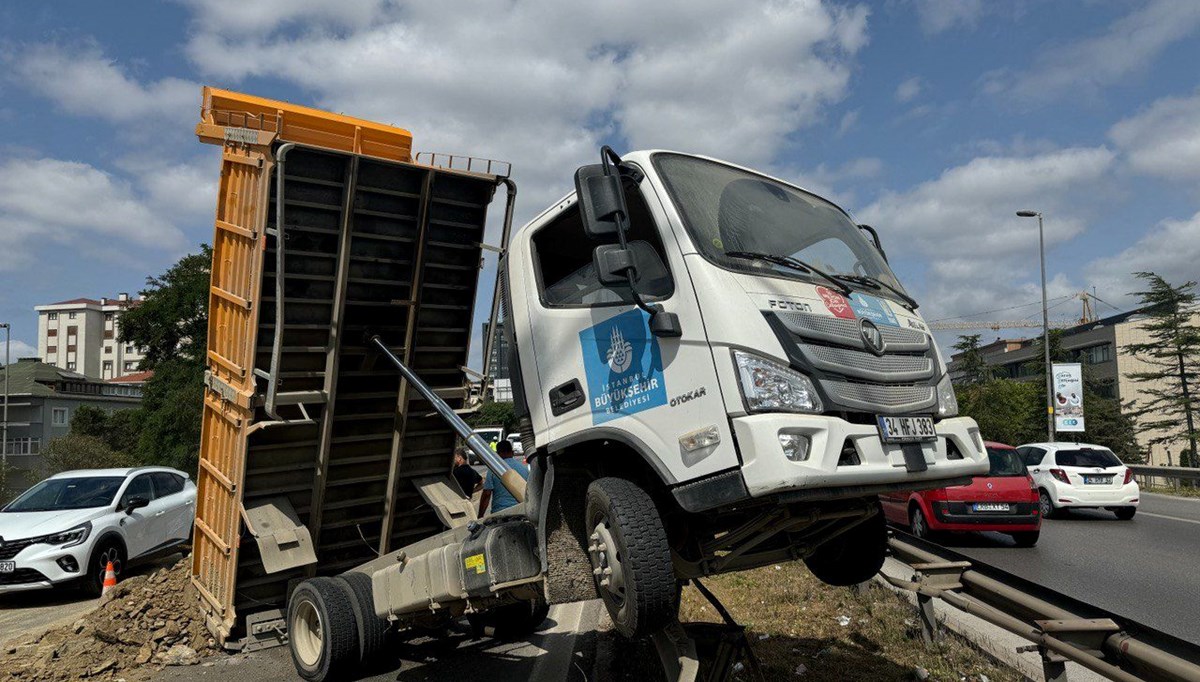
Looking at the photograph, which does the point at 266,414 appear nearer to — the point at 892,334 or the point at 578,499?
the point at 578,499

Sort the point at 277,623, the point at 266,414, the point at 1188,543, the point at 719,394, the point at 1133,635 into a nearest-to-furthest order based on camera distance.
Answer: the point at 719,394
the point at 1133,635
the point at 266,414
the point at 277,623
the point at 1188,543

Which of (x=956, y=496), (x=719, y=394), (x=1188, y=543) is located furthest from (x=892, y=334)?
(x=1188, y=543)

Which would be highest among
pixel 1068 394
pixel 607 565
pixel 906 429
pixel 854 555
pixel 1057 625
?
pixel 1068 394

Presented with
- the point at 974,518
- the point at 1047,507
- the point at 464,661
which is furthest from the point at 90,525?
the point at 1047,507

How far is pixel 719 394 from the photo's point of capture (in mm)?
3373

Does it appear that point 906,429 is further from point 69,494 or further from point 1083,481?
point 1083,481

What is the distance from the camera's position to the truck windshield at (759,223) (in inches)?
149

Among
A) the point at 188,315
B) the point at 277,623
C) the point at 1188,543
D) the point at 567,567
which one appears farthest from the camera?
the point at 188,315

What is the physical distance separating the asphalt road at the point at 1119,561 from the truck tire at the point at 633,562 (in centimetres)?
580

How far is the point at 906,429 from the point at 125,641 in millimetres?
6461

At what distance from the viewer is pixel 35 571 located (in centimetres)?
971

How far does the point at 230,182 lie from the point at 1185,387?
47172 millimetres

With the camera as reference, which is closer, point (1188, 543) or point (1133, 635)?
point (1133, 635)

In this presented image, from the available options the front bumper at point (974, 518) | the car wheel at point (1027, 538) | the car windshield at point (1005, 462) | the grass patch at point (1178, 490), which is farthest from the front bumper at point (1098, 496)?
the grass patch at point (1178, 490)
